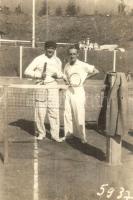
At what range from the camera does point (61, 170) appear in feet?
28.6

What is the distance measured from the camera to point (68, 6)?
34.5m

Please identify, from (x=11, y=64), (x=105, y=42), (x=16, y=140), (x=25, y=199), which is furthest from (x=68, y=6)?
(x=25, y=199)

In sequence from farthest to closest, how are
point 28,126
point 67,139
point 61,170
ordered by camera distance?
1. point 28,126
2. point 67,139
3. point 61,170

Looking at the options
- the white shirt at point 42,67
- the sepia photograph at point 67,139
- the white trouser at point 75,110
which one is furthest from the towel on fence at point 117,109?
the white shirt at point 42,67

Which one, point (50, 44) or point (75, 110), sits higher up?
point (50, 44)

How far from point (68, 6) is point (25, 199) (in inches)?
1099

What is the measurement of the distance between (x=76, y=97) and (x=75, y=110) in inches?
10.1

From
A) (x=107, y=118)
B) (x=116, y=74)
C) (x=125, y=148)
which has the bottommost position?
(x=125, y=148)

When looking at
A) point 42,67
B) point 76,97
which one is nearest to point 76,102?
point 76,97

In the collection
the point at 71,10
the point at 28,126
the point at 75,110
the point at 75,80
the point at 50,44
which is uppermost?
the point at 71,10

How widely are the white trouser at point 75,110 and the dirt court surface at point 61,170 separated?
0.25 metres

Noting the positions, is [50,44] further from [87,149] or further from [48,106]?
[87,149]

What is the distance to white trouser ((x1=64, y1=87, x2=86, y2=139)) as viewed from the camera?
10.5 meters

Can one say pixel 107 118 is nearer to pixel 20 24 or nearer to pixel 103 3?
pixel 103 3
